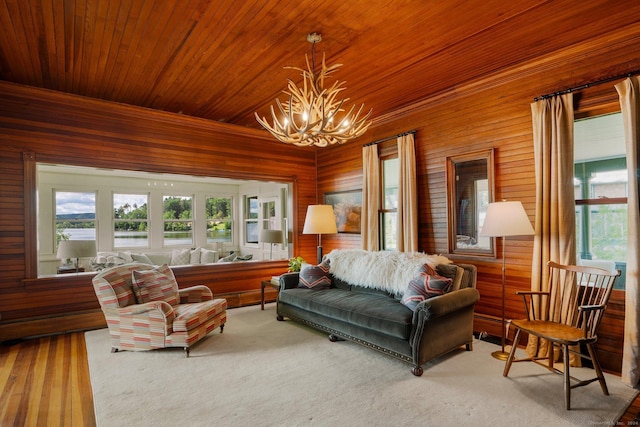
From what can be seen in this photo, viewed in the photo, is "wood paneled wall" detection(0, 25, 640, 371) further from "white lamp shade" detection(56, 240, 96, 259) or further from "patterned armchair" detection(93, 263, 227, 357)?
"patterned armchair" detection(93, 263, 227, 357)

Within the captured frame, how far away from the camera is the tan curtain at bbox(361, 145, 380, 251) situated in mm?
5383

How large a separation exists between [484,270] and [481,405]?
6.13 ft

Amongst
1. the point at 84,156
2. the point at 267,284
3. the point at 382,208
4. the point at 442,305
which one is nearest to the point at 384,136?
the point at 382,208

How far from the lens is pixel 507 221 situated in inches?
130

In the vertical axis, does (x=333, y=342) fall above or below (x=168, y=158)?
below

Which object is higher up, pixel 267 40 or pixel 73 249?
pixel 267 40

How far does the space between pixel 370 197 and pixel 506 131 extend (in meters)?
2.16

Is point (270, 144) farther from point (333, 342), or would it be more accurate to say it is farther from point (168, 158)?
point (333, 342)

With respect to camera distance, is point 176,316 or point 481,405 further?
point 176,316

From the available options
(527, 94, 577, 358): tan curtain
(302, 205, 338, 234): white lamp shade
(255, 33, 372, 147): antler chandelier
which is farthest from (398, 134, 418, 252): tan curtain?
(255, 33, 372, 147): antler chandelier

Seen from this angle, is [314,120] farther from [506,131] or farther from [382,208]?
[382,208]

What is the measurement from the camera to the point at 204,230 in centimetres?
866

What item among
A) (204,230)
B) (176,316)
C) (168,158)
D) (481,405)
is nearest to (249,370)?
(176,316)

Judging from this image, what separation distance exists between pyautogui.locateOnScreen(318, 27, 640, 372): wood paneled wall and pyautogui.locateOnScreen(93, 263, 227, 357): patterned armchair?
306 cm
